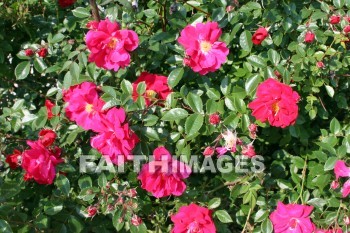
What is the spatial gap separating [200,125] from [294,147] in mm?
678

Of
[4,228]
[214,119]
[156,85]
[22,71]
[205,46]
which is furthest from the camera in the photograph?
[22,71]

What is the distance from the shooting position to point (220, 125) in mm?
1813

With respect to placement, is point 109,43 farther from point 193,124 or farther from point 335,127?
point 335,127

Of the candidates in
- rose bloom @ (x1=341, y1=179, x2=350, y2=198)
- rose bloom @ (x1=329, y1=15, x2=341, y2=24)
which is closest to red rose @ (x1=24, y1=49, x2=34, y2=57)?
rose bloom @ (x1=329, y1=15, x2=341, y2=24)

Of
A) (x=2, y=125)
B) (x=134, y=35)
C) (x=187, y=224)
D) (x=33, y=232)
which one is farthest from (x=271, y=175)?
(x=2, y=125)

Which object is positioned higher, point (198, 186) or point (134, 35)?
point (134, 35)


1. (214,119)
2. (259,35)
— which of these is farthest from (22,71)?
(259,35)

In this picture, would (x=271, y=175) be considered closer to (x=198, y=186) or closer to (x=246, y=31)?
(x=198, y=186)

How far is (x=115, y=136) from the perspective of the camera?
1.68 m

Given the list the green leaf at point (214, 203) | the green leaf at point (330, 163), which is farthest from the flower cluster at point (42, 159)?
the green leaf at point (330, 163)

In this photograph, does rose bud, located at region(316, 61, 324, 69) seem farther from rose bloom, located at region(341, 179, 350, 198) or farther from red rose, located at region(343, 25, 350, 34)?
rose bloom, located at region(341, 179, 350, 198)

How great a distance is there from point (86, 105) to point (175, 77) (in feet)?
1.10

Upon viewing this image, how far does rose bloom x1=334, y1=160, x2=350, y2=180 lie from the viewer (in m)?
1.79

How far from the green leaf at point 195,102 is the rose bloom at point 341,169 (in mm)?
508
